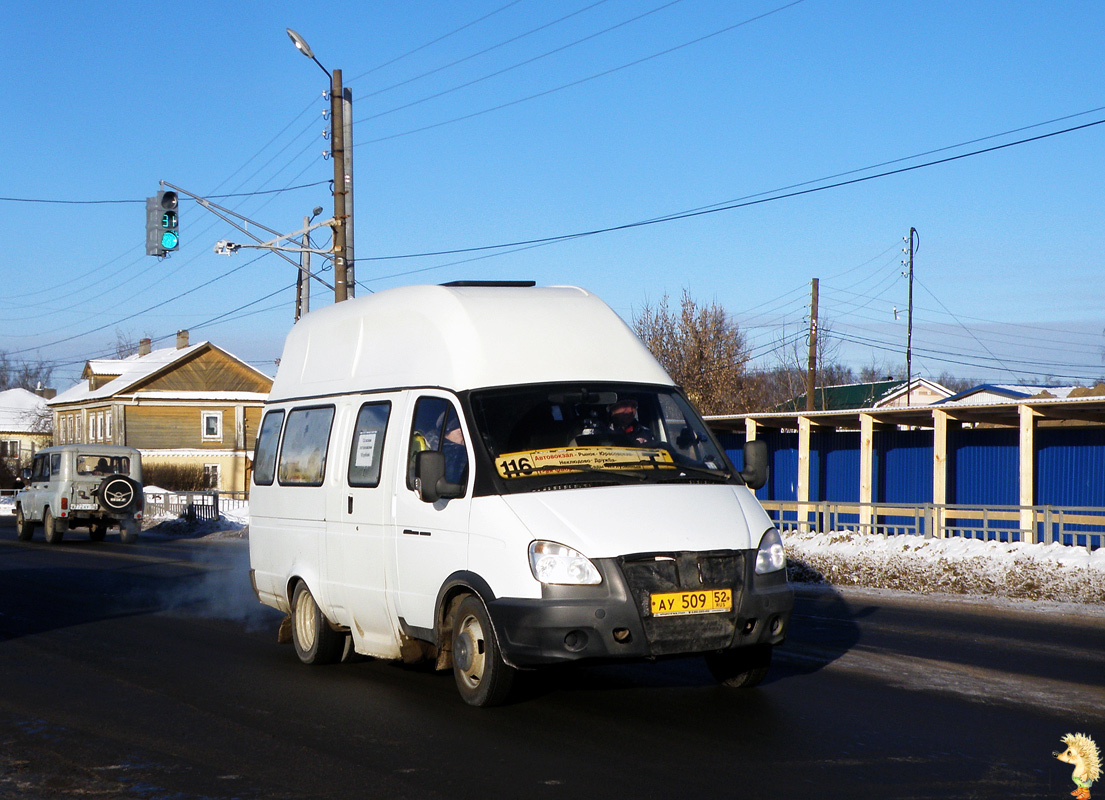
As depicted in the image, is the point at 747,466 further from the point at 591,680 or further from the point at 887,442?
the point at 887,442

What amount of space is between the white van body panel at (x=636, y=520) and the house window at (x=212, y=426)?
2712 inches

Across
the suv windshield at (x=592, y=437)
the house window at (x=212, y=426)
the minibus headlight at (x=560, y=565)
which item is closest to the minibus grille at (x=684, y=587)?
the minibus headlight at (x=560, y=565)

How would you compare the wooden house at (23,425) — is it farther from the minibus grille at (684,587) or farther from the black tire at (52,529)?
the minibus grille at (684,587)

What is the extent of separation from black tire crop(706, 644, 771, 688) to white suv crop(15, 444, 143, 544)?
23.4 meters

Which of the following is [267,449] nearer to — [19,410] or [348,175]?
[348,175]

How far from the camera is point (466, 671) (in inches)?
313

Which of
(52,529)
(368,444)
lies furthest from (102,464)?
(368,444)

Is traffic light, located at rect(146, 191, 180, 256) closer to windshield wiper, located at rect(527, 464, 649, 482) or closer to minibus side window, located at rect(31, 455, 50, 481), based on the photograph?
minibus side window, located at rect(31, 455, 50, 481)

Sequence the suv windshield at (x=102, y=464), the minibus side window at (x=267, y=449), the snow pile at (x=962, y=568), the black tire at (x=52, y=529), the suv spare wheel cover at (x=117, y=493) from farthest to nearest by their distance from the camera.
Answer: the suv windshield at (x=102, y=464)
the black tire at (x=52, y=529)
the suv spare wheel cover at (x=117, y=493)
the snow pile at (x=962, y=568)
the minibus side window at (x=267, y=449)

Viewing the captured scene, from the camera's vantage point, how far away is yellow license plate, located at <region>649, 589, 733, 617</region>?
7.17 meters

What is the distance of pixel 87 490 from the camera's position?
97.2 feet

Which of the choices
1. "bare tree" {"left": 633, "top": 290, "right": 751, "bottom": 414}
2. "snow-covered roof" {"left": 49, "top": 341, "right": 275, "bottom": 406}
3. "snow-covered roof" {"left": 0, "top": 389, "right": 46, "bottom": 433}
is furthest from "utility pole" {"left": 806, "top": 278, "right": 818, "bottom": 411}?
"snow-covered roof" {"left": 0, "top": 389, "right": 46, "bottom": 433}

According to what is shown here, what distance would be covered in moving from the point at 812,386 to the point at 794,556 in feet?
81.4

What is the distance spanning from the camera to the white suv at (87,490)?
96.1 feet
